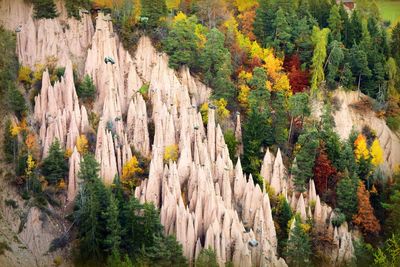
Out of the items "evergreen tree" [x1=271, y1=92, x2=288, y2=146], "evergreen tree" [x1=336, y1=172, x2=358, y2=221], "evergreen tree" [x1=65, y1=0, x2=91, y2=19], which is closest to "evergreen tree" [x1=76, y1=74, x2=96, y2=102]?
"evergreen tree" [x1=65, y1=0, x2=91, y2=19]

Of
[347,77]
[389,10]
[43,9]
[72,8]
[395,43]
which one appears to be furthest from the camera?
[389,10]

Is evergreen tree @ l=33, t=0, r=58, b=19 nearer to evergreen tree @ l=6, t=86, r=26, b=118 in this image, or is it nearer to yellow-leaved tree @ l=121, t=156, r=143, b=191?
evergreen tree @ l=6, t=86, r=26, b=118

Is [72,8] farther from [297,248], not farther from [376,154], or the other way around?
[376,154]

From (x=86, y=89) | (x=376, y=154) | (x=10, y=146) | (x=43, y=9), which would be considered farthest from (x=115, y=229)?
(x=376, y=154)

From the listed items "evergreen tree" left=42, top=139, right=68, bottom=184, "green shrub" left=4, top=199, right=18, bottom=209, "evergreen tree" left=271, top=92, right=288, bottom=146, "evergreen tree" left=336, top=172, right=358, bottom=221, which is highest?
"evergreen tree" left=271, top=92, right=288, bottom=146

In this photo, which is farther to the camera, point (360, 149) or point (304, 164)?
point (360, 149)
